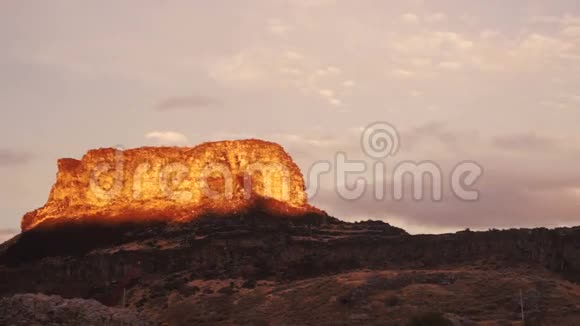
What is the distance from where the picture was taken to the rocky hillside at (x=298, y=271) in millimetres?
79875

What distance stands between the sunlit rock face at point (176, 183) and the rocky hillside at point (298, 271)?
3.60 metres

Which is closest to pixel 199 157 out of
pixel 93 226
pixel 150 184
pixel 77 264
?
pixel 150 184

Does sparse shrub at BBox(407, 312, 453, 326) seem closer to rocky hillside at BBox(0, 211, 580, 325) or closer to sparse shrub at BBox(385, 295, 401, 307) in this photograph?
rocky hillside at BBox(0, 211, 580, 325)

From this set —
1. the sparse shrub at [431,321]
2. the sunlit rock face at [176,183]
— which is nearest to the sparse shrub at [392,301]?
the sparse shrub at [431,321]

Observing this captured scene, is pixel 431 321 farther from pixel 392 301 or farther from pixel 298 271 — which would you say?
pixel 298 271

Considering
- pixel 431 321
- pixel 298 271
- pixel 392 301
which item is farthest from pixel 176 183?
pixel 431 321

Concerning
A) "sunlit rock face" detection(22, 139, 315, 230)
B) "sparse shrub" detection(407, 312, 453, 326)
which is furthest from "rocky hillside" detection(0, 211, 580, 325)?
"sunlit rock face" detection(22, 139, 315, 230)

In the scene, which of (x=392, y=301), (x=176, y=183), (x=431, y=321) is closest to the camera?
(x=431, y=321)

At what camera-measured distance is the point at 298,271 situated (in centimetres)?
10238

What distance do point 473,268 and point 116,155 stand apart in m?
58.2

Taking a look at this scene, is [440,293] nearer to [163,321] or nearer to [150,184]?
[163,321]

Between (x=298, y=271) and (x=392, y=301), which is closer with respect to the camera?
(x=392, y=301)

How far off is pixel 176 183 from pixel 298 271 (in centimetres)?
3125

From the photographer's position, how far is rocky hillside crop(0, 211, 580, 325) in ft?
262
